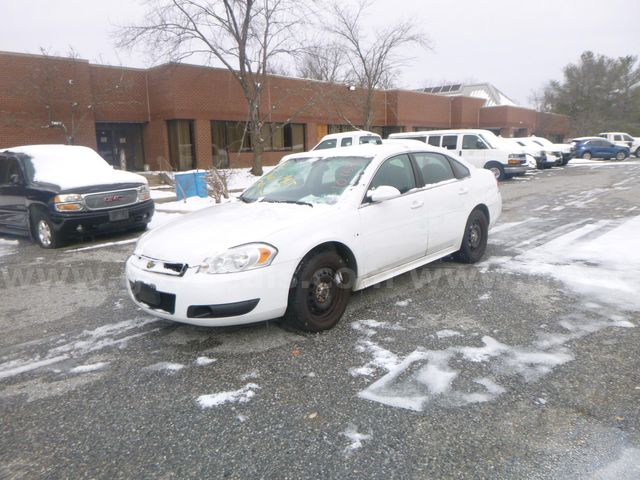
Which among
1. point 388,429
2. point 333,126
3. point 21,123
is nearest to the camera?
point 388,429

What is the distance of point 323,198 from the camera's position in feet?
14.6

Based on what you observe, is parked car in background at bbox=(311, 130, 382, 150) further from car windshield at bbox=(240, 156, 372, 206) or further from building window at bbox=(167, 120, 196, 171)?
car windshield at bbox=(240, 156, 372, 206)

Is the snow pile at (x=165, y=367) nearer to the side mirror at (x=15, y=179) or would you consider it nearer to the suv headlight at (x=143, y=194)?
the suv headlight at (x=143, y=194)

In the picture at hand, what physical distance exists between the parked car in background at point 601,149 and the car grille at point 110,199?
33309 millimetres

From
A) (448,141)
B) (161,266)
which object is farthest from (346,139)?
(161,266)

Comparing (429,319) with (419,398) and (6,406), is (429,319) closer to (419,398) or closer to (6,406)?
(419,398)

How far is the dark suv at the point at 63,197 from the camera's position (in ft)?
25.1

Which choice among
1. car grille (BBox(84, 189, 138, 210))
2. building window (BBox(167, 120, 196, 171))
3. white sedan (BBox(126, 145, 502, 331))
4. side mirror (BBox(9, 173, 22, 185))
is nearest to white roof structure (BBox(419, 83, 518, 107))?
building window (BBox(167, 120, 196, 171))

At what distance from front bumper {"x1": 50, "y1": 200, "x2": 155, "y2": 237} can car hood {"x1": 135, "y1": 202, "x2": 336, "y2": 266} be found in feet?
13.1

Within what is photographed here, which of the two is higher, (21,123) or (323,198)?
(21,123)

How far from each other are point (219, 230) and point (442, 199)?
260cm

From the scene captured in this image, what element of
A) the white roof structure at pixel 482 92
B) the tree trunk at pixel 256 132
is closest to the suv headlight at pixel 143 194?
the tree trunk at pixel 256 132

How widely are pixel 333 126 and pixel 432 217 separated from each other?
26.5 meters

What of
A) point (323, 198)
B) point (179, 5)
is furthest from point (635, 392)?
point (179, 5)
